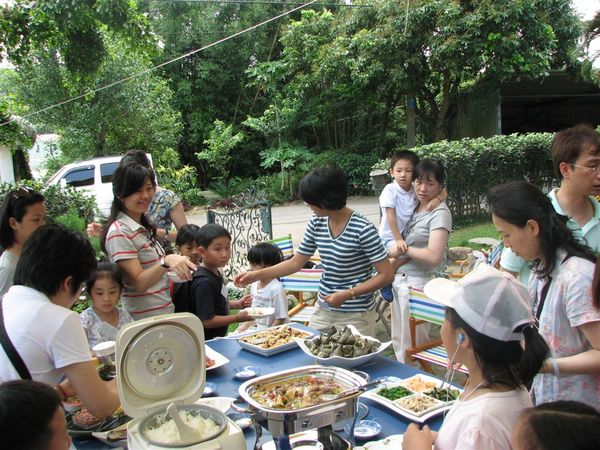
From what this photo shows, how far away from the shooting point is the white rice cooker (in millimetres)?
1562

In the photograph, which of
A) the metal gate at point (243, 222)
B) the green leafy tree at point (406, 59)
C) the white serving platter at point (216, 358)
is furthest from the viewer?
the green leafy tree at point (406, 59)

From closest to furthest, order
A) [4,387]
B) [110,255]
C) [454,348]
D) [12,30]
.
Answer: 1. [4,387]
2. [454,348]
3. [110,255]
4. [12,30]

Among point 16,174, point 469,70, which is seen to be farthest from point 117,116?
point 469,70

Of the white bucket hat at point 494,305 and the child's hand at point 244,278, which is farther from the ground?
the white bucket hat at point 494,305

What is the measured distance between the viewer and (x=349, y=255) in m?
2.82

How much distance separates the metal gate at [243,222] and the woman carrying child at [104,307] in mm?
3447

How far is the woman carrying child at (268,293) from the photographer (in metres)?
3.58

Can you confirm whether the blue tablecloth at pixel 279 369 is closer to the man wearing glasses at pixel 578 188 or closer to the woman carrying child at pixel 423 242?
the man wearing glasses at pixel 578 188

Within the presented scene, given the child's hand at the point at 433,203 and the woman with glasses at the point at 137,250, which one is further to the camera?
the child's hand at the point at 433,203

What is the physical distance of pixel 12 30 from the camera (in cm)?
482

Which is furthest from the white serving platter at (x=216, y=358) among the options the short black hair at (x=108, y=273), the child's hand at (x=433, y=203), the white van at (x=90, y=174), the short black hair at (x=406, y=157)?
the white van at (x=90, y=174)

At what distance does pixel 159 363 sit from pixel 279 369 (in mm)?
934

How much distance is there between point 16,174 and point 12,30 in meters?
8.72

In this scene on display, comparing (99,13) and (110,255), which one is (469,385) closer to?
(110,255)
